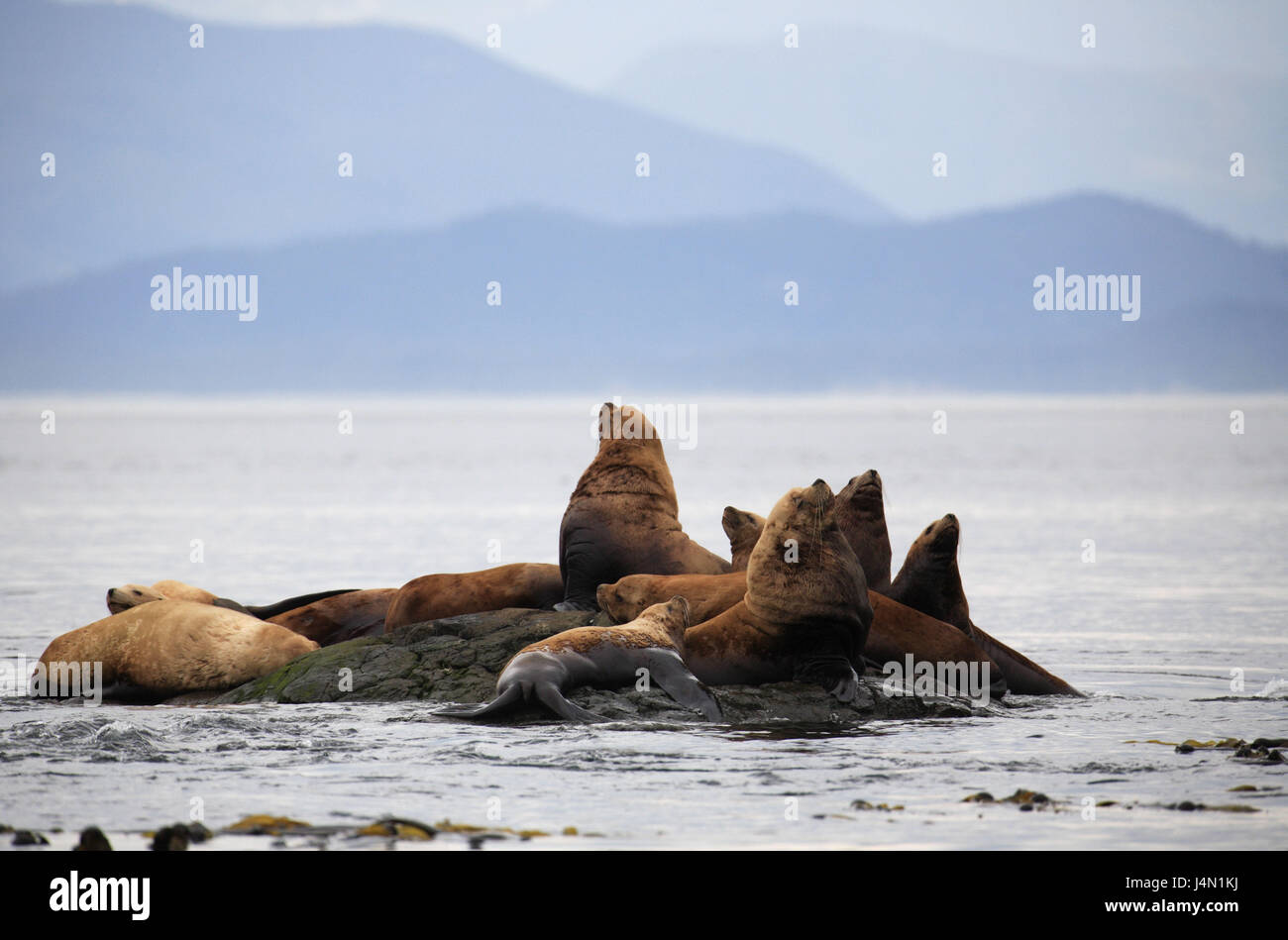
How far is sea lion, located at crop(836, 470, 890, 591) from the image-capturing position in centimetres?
1254

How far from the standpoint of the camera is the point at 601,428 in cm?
1405

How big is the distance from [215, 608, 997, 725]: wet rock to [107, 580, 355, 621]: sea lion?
1.87 meters

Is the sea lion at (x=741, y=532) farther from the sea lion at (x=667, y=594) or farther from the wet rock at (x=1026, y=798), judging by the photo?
the wet rock at (x=1026, y=798)

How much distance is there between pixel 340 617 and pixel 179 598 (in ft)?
4.05

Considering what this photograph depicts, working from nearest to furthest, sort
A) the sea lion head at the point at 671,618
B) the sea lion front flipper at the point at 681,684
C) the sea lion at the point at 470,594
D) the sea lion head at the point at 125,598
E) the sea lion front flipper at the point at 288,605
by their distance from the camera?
the sea lion front flipper at the point at 681,684, the sea lion head at the point at 671,618, the sea lion at the point at 470,594, the sea lion head at the point at 125,598, the sea lion front flipper at the point at 288,605

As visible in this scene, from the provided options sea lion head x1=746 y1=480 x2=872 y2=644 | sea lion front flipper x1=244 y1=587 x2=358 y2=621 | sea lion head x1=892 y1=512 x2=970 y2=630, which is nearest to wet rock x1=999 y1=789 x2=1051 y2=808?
sea lion head x1=746 y1=480 x2=872 y2=644

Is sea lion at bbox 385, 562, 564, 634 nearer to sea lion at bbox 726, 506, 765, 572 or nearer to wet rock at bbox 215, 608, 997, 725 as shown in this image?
wet rock at bbox 215, 608, 997, 725

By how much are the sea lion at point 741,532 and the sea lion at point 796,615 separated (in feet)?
4.03

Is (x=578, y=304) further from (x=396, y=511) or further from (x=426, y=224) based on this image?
(x=396, y=511)

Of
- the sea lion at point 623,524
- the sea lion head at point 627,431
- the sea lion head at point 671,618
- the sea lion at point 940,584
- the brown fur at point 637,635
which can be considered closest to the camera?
the brown fur at point 637,635

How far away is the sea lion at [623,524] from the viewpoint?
1308 centimetres

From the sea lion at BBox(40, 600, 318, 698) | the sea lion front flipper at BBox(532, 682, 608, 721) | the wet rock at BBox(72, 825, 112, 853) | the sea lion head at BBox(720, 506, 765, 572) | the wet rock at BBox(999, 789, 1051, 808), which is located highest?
the sea lion head at BBox(720, 506, 765, 572)

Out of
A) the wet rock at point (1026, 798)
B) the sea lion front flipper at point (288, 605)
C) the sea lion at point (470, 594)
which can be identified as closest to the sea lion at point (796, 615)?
the sea lion at point (470, 594)
